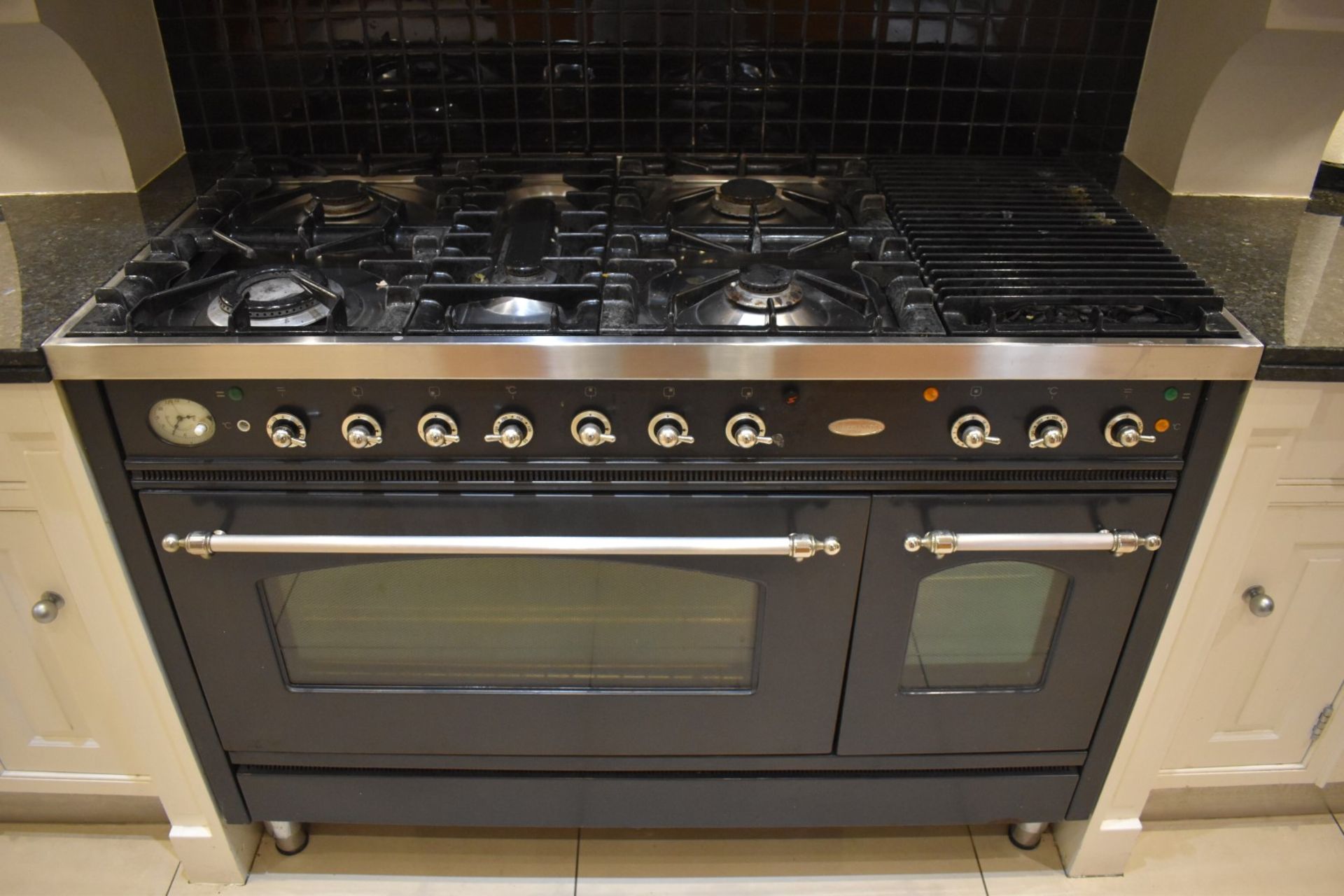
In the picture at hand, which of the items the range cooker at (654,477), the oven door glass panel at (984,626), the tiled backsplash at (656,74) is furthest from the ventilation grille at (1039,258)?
the oven door glass panel at (984,626)

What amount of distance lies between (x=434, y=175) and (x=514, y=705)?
0.83 metres

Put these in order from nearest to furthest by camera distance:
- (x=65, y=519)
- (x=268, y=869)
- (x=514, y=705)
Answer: (x=65, y=519) < (x=514, y=705) < (x=268, y=869)

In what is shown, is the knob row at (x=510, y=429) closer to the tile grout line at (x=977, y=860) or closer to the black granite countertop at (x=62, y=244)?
the black granite countertop at (x=62, y=244)

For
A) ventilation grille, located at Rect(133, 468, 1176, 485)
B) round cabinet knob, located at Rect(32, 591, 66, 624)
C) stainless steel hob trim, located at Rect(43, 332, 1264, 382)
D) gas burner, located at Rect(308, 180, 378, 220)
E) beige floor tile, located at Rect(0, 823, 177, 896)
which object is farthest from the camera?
beige floor tile, located at Rect(0, 823, 177, 896)

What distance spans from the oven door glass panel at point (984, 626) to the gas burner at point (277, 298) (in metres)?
0.85

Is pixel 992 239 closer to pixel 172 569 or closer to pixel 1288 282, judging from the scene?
pixel 1288 282

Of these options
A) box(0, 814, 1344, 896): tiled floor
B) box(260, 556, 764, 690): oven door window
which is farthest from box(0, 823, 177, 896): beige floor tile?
box(260, 556, 764, 690): oven door window

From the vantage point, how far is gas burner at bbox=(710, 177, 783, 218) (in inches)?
60.6

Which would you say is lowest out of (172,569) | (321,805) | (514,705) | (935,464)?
(321,805)

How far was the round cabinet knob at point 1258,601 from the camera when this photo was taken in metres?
1.43

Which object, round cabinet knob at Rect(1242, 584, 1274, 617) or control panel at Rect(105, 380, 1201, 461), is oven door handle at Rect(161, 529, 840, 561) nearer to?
control panel at Rect(105, 380, 1201, 461)

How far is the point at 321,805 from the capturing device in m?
1.59

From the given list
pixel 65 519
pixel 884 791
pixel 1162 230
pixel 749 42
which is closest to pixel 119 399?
pixel 65 519

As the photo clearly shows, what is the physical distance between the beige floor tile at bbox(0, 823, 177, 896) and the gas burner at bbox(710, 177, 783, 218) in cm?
138
